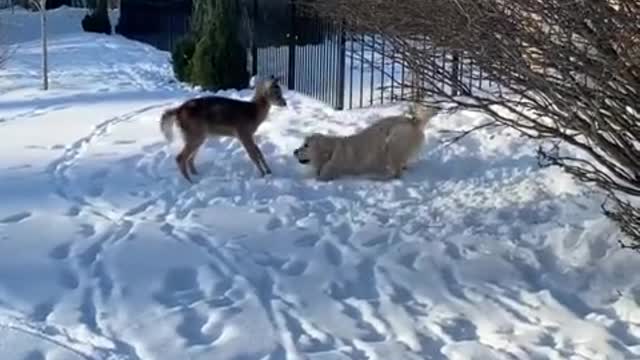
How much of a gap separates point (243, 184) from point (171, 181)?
74cm

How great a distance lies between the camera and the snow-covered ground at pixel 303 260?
18.8 feet

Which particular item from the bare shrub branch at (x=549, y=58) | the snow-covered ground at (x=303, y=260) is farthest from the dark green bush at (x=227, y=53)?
the bare shrub branch at (x=549, y=58)

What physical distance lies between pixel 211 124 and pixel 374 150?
1596mm

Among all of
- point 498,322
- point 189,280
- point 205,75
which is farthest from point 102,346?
point 205,75

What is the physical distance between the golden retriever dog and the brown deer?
596 millimetres

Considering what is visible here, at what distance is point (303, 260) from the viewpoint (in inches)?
283

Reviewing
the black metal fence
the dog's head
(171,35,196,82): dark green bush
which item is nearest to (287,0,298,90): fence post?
the black metal fence

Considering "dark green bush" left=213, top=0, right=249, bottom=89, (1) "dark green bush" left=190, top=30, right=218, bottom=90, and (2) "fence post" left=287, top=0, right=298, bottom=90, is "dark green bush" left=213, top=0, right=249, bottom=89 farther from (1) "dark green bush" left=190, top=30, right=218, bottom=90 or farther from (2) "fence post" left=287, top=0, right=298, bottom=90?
(2) "fence post" left=287, top=0, right=298, bottom=90

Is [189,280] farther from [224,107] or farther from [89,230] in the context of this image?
[224,107]

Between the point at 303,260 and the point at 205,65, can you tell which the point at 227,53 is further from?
the point at 303,260

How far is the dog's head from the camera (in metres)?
9.57

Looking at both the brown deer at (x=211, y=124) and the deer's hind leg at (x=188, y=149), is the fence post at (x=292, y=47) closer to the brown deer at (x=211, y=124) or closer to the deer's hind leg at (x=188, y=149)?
the brown deer at (x=211, y=124)

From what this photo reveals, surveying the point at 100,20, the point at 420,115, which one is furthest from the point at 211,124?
the point at 100,20

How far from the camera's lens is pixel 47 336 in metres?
5.78
